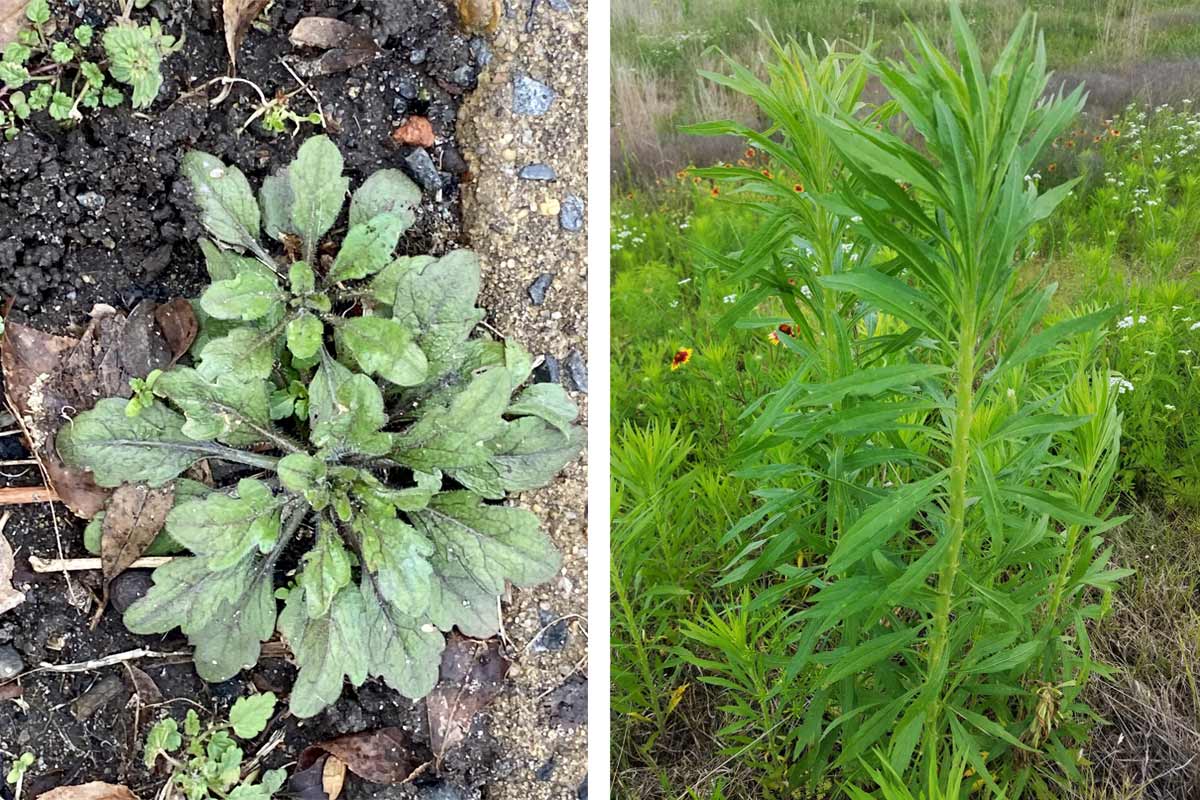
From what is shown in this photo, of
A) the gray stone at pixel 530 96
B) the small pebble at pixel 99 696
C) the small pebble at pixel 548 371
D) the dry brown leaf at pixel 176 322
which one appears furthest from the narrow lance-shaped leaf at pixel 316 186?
the small pebble at pixel 99 696

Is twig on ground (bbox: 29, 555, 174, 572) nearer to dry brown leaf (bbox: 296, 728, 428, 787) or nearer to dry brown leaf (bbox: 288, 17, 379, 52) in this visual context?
dry brown leaf (bbox: 296, 728, 428, 787)

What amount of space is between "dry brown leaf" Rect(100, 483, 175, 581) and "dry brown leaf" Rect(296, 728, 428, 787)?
1.61ft

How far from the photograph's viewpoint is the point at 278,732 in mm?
1931

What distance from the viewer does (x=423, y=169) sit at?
194 centimetres

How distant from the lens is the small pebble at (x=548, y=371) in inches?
79.2

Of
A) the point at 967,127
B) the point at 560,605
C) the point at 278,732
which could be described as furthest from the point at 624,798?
the point at 967,127

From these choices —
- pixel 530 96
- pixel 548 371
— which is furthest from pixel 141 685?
pixel 530 96

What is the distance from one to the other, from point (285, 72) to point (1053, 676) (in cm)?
180

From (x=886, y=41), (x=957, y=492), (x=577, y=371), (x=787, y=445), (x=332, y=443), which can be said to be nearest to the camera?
(x=957, y=492)

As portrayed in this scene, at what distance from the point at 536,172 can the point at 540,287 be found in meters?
0.23

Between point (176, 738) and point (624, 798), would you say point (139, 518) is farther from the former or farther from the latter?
point (624, 798)

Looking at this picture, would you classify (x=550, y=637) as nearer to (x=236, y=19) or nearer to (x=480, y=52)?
(x=480, y=52)

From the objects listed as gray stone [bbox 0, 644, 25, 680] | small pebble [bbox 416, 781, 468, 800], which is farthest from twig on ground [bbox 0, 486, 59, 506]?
small pebble [bbox 416, 781, 468, 800]

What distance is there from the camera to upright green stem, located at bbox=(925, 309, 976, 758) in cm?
130
